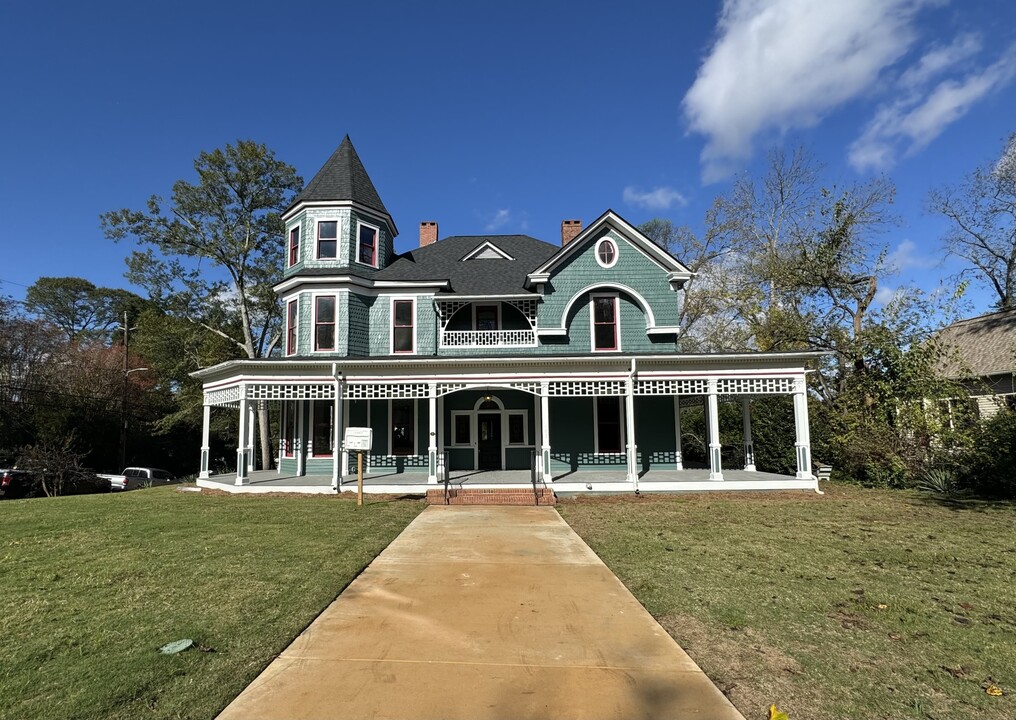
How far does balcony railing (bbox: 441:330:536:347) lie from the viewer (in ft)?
60.1

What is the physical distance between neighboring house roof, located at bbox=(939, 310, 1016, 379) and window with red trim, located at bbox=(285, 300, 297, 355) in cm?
2350

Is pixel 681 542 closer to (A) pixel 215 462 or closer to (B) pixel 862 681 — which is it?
(B) pixel 862 681

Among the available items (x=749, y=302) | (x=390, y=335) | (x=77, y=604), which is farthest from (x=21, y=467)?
(x=749, y=302)

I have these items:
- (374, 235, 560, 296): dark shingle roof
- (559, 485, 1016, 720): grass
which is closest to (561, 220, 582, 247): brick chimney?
(374, 235, 560, 296): dark shingle roof

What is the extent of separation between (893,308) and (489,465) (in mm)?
16915

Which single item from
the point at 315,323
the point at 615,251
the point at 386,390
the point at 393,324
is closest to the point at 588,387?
the point at 615,251

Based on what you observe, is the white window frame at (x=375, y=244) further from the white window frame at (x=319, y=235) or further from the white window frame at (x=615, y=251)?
the white window frame at (x=615, y=251)

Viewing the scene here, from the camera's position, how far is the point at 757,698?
368cm

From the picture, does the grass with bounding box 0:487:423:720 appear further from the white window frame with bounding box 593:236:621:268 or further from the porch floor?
the white window frame with bounding box 593:236:621:268

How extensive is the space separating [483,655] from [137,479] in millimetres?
28021

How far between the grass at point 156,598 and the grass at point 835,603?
3.68 metres

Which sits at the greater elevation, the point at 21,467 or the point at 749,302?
the point at 749,302

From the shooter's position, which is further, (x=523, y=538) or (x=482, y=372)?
(x=482, y=372)

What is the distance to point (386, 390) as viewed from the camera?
15.7 meters
